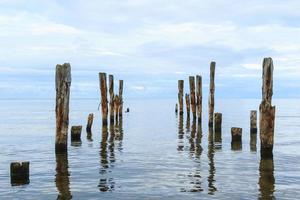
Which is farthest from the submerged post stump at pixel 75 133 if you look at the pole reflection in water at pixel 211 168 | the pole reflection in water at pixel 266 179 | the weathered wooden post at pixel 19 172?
the weathered wooden post at pixel 19 172

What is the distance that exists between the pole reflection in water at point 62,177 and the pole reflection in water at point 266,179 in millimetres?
4975

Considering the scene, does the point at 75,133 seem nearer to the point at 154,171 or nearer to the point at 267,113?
the point at 154,171

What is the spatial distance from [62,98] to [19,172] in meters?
4.69

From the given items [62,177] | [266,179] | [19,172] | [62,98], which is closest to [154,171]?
[62,177]

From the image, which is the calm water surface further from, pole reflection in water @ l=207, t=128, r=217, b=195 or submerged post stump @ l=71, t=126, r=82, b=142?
submerged post stump @ l=71, t=126, r=82, b=142

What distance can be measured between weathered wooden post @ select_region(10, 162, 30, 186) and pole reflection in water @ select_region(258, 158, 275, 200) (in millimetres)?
6555

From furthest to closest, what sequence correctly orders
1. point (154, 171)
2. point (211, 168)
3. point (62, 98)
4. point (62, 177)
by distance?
1. point (62, 98)
2. point (211, 168)
3. point (154, 171)
4. point (62, 177)

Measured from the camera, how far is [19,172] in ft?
42.0

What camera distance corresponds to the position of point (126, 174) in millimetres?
14250

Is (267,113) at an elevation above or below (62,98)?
below

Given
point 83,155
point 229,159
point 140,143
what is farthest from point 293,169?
point 140,143

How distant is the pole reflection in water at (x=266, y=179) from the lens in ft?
37.4

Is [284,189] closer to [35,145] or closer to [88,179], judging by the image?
[88,179]

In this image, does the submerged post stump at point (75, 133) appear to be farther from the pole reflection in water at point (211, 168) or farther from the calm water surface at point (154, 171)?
the pole reflection in water at point (211, 168)
